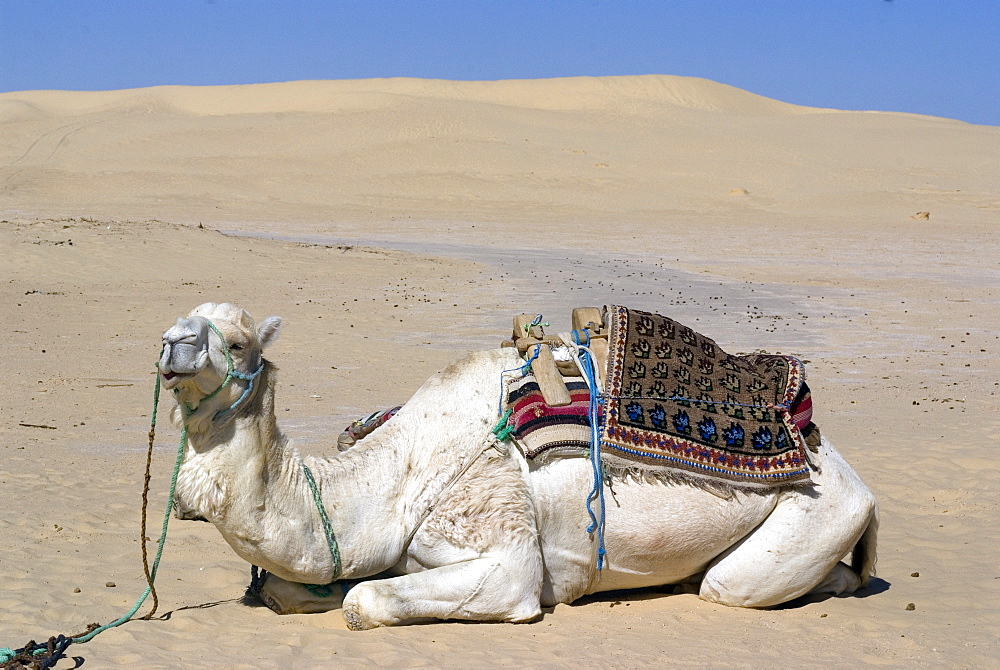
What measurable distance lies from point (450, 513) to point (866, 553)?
2.18m

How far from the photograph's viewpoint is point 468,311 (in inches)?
683

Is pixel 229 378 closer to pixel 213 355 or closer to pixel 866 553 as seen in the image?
pixel 213 355

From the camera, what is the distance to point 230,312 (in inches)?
192

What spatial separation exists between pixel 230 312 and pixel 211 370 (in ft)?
0.95

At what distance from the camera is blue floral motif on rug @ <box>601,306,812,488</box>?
17.8ft

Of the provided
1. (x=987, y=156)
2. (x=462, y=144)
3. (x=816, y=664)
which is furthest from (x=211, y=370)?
(x=987, y=156)

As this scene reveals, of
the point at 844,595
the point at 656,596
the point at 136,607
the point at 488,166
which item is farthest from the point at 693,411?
the point at 488,166

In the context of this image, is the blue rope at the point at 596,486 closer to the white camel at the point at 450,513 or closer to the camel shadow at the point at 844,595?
the white camel at the point at 450,513

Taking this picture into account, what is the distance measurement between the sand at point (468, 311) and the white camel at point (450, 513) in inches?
6.4

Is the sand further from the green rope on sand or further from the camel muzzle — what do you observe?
the camel muzzle

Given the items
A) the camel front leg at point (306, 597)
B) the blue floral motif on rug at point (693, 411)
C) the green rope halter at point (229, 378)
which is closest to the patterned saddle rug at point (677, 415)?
the blue floral motif on rug at point (693, 411)

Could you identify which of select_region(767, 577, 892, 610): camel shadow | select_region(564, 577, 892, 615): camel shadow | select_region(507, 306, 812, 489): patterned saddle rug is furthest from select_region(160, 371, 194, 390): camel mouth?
select_region(767, 577, 892, 610): camel shadow

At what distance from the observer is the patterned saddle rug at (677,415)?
536 centimetres

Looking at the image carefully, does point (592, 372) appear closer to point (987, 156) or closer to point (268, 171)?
point (268, 171)
